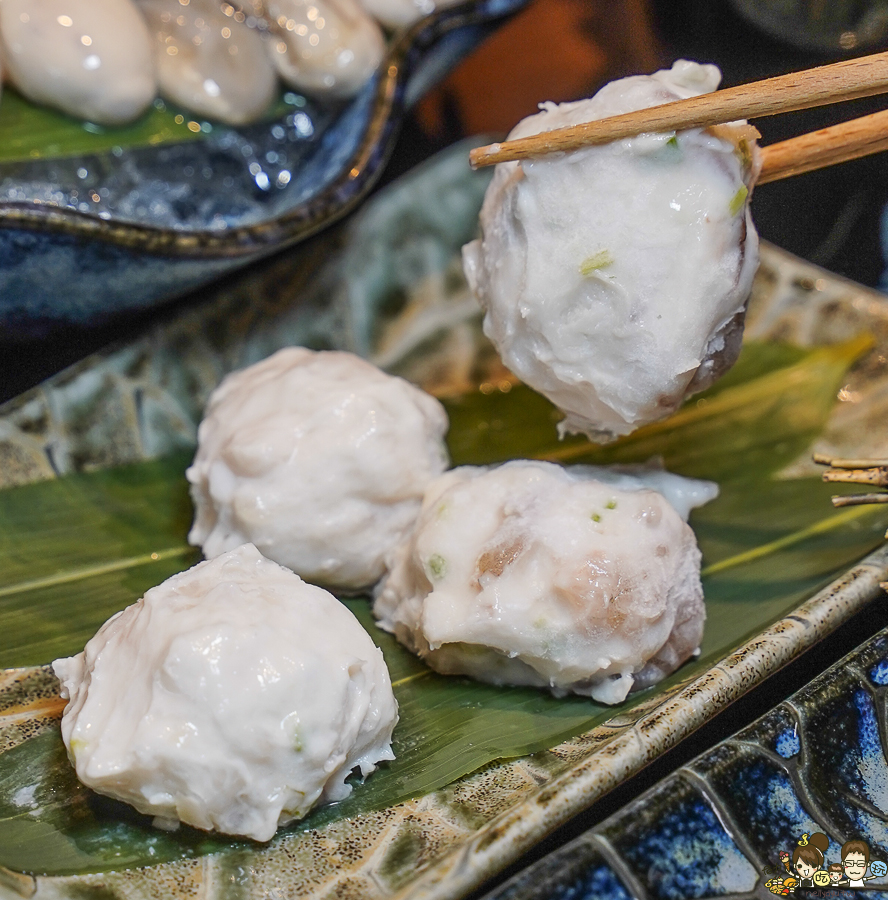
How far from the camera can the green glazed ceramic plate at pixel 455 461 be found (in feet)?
4.55

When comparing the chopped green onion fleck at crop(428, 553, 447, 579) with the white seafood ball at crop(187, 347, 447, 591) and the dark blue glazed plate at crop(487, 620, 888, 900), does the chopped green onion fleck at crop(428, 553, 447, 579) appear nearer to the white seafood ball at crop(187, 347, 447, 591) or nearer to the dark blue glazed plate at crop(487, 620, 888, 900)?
the white seafood ball at crop(187, 347, 447, 591)

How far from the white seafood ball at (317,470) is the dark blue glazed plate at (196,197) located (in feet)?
1.57

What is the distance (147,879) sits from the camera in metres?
1.34

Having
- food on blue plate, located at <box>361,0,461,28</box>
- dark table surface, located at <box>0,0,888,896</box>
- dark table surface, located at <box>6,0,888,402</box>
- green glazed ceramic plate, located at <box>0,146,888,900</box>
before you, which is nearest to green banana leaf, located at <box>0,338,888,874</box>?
green glazed ceramic plate, located at <box>0,146,888,900</box>

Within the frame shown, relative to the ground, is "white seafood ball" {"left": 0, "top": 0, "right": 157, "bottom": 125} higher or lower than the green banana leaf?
higher

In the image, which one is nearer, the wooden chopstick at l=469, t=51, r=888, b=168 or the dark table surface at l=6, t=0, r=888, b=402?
the wooden chopstick at l=469, t=51, r=888, b=168

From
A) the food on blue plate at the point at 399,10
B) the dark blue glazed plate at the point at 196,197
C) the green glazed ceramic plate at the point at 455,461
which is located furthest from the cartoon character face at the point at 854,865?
the food on blue plate at the point at 399,10

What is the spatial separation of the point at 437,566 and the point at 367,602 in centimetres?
39

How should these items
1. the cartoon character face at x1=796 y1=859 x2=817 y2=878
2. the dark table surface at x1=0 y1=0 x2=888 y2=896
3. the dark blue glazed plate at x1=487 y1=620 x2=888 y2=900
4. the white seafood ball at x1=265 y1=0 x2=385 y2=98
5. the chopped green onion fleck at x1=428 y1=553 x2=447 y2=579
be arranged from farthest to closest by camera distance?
the white seafood ball at x1=265 y1=0 x2=385 y2=98 < the dark table surface at x1=0 y1=0 x2=888 y2=896 < the chopped green onion fleck at x1=428 y1=553 x2=447 y2=579 < the cartoon character face at x1=796 y1=859 x2=817 y2=878 < the dark blue glazed plate at x1=487 y1=620 x2=888 y2=900

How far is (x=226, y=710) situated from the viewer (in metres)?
1.35

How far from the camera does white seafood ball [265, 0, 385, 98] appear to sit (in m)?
2.71

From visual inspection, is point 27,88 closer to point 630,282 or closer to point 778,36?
point 630,282

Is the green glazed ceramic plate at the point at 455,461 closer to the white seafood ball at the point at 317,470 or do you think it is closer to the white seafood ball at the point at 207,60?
the white seafood ball at the point at 317,470

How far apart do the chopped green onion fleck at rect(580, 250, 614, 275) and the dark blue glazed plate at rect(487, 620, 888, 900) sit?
810mm
